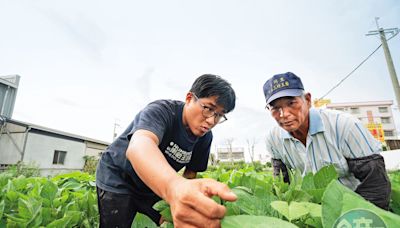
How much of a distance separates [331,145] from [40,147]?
14.5 metres

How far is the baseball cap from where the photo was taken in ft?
5.34

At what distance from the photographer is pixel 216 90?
4.58 ft

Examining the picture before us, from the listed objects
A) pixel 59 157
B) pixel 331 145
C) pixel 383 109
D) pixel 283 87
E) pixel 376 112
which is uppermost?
pixel 383 109

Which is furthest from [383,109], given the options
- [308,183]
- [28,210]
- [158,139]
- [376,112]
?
[28,210]

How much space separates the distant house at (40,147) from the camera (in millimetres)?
11898

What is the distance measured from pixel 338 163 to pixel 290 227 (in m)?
1.36

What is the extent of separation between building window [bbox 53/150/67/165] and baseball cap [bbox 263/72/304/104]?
49.3 ft

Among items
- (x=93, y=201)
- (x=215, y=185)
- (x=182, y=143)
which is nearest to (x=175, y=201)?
(x=215, y=185)

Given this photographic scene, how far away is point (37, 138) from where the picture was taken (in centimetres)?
1252

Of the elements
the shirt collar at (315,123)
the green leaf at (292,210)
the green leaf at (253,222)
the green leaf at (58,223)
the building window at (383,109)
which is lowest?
the green leaf at (58,223)

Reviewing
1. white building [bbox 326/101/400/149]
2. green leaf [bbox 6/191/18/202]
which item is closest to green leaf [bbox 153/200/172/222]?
A: green leaf [bbox 6/191/18/202]

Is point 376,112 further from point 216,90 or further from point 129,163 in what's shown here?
point 129,163

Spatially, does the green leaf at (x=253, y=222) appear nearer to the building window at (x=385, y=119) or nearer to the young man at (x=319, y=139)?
the young man at (x=319, y=139)

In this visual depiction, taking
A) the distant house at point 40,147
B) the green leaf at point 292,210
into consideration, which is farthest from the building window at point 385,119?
the green leaf at point 292,210
